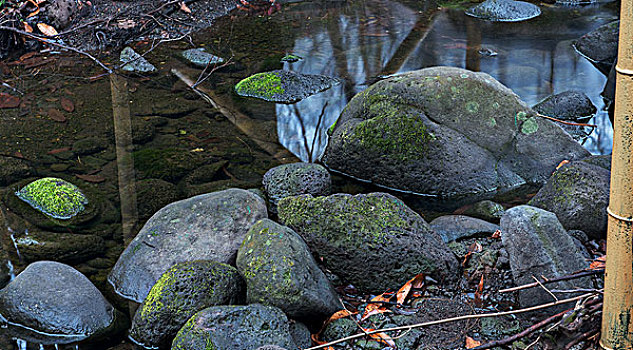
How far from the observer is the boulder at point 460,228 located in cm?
427

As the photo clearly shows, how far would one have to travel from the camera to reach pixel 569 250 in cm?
335

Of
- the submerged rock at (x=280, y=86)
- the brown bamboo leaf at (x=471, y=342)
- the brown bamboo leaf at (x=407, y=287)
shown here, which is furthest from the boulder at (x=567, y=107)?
the brown bamboo leaf at (x=471, y=342)

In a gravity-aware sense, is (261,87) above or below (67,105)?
below

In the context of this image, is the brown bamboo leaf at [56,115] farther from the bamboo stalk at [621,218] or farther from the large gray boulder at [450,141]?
the bamboo stalk at [621,218]

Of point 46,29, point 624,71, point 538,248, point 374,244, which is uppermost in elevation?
point 624,71

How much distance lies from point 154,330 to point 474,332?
1744 mm

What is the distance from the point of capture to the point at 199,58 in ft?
29.5

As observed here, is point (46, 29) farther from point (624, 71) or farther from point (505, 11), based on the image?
point (624, 71)

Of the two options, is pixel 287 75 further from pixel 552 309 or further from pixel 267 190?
pixel 552 309

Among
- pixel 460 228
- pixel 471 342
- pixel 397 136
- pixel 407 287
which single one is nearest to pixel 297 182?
pixel 397 136

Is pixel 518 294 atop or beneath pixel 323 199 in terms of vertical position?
beneath

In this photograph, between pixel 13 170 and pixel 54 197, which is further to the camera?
pixel 13 170

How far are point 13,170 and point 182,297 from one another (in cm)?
322

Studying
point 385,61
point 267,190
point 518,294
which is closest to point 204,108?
point 267,190
